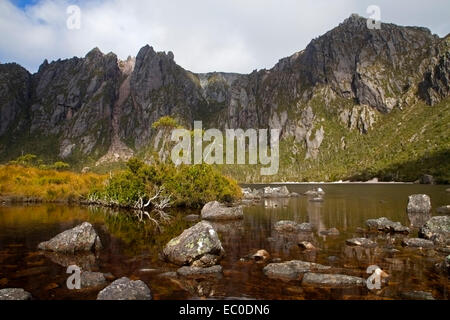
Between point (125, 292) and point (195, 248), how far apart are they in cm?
822

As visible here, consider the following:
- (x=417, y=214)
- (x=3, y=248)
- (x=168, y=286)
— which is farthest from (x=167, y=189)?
(x=168, y=286)

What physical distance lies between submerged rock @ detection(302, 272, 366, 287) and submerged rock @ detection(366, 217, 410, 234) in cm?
1888

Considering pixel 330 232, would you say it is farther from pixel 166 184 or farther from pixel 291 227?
pixel 166 184

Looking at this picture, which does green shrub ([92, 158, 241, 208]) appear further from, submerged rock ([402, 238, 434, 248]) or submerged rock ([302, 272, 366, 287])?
submerged rock ([302, 272, 366, 287])

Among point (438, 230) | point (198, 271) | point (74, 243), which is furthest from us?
point (438, 230)

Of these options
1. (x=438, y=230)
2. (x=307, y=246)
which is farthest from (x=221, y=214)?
(x=438, y=230)

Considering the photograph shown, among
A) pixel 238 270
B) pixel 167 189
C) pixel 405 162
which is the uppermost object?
pixel 405 162

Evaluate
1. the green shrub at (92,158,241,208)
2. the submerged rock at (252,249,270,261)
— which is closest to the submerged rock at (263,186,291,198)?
the green shrub at (92,158,241,208)

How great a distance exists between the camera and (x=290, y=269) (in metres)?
19.9

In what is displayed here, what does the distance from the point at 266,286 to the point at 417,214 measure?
37833mm

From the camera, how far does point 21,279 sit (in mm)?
18891

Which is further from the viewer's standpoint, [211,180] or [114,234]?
[211,180]
